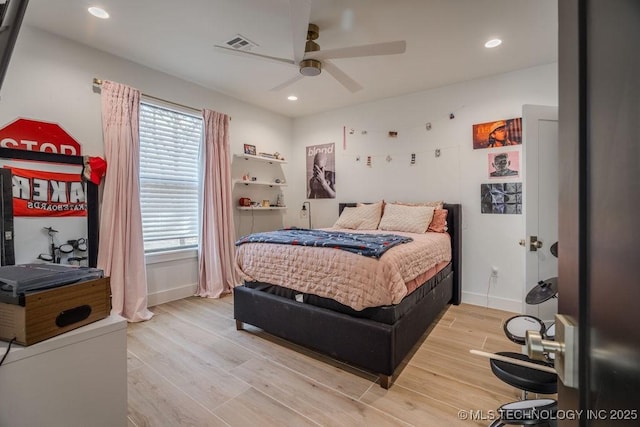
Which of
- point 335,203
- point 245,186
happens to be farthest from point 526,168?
point 245,186

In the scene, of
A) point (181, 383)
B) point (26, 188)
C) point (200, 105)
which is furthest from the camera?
point (200, 105)

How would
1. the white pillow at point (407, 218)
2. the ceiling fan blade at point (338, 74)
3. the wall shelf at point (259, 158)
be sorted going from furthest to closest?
the wall shelf at point (259, 158) → the white pillow at point (407, 218) → the ceiling fan blade at point (338, 74)

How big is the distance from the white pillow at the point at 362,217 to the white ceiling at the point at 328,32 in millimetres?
1587

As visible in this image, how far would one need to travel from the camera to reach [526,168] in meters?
2.21

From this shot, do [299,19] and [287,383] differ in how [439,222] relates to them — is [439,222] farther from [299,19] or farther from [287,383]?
[299,19]

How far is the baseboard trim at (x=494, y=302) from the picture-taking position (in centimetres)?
314

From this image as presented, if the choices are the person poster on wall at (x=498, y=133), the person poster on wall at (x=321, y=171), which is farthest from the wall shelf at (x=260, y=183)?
the person poster on wall at (x=498, y=133)

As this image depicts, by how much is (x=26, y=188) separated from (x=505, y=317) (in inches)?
181

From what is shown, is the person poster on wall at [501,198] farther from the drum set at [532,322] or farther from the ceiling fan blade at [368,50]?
the ceiling fan blade at [368,50]

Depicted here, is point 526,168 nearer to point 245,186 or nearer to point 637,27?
point 637,27

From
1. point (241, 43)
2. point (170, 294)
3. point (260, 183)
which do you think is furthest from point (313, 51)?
point (170, 294)

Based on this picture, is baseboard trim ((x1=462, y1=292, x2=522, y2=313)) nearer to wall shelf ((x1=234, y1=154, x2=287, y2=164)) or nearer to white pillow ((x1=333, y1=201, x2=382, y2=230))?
white pillow ((x1=333, y1=201, x2=382, y2=230))

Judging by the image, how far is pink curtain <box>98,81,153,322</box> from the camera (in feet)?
9.10

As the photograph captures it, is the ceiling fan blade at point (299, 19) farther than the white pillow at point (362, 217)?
No
